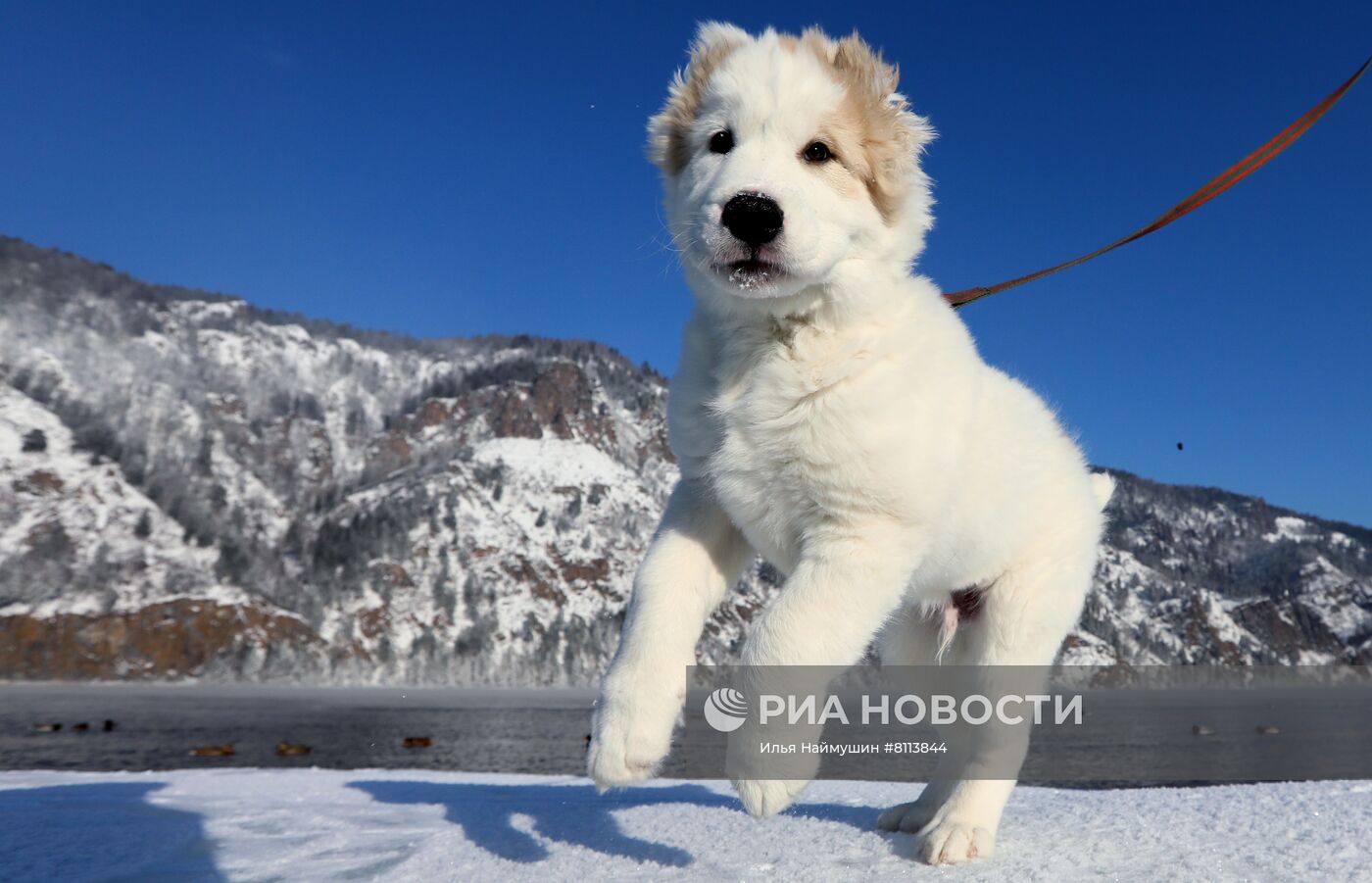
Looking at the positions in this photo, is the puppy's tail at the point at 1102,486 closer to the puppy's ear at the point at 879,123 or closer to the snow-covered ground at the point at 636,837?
the snow-covered ground at the point at 636,837

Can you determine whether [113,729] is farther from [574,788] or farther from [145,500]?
[145,500]

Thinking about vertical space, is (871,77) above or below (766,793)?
above

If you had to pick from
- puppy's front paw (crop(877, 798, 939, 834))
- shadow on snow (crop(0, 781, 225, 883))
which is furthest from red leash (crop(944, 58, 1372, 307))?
shadow on snow (crop(0, 781, 225, 883))

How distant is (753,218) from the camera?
400 cm

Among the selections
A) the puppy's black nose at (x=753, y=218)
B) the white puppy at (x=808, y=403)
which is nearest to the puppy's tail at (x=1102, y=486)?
the white puppy at (x=808, y=403)

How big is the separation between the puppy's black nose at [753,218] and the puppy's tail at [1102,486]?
312 centimetres

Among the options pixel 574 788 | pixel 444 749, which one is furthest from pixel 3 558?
pixel 574 788

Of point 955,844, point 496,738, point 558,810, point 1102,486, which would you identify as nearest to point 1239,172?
point 1102,486

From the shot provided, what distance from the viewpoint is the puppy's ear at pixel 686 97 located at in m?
4.73

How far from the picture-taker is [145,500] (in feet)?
651

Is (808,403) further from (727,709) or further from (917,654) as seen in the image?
(917,654)

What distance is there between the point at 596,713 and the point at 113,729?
8886cm

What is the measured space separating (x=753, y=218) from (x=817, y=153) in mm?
645

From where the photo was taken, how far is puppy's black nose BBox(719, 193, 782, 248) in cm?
399
